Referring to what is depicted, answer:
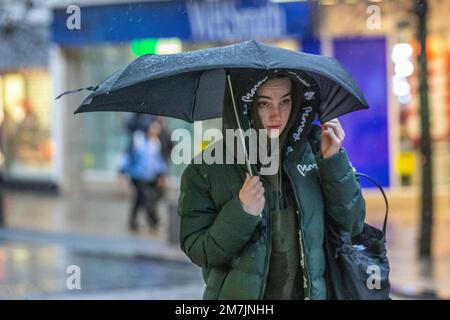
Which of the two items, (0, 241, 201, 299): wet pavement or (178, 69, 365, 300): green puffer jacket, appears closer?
(178, 69, 365, 300): green puffer jacket

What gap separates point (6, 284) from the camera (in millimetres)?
9719

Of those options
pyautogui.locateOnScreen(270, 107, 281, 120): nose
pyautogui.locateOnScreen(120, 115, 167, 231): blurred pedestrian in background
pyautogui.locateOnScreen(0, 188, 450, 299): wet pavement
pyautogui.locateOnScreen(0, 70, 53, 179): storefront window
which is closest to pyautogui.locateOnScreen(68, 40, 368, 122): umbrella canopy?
pyautogui.locateOnScreen(270, 107, 281, 120): nose

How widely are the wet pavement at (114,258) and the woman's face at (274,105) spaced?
4.84 meters

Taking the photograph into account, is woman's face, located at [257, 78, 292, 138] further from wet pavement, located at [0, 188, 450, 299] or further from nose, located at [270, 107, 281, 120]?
wet pavement, located at [0, 188, 450, 299]

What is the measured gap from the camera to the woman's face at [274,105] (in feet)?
12.9

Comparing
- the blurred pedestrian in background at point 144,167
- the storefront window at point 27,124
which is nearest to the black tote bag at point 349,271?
the blurred pedestrian in background at point 144,167

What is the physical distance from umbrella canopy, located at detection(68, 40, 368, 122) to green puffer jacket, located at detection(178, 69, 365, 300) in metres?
0.22

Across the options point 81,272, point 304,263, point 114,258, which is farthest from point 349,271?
point 114,258

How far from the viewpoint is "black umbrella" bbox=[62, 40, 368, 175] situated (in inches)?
144

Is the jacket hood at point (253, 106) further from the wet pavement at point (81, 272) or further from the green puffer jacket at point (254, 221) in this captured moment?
the wet pavement at point (81, 272)

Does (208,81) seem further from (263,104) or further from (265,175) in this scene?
(265,175)

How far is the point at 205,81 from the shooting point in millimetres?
4059

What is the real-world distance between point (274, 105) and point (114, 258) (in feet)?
28.0

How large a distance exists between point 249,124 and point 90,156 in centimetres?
1722
